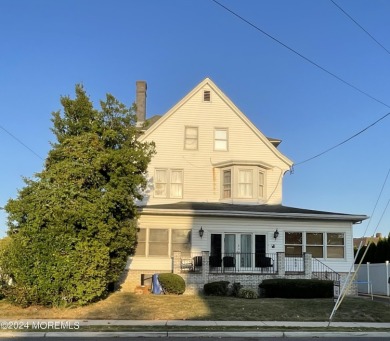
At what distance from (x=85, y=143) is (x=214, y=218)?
8.00 meters

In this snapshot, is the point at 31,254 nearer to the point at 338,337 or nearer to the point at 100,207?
the point at 100,207

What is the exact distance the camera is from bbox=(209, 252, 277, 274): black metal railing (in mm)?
21625

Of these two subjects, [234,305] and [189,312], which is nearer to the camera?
[189,312]

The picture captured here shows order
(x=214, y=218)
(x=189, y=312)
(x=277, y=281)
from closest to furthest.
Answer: (x=189, y=312) < (x=277, y=281) < (x=214, y=218)

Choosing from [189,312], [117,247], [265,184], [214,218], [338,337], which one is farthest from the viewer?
[265,184]

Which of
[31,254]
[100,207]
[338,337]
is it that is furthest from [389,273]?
[31,254]

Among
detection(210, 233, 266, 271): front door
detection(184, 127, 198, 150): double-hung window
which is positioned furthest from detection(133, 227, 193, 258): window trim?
detection(184, 127, 198, 150): double-hung window

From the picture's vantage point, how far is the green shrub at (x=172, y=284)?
1914 cm

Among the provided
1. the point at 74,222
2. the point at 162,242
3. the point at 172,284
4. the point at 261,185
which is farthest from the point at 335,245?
the point at 74,222

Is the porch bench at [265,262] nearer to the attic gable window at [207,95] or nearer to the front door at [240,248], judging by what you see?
the front door at [240,248]

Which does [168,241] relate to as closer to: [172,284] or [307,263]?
[172,284]

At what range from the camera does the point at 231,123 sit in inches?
1038

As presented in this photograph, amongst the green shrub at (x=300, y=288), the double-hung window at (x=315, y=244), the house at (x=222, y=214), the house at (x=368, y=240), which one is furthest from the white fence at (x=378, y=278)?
the green shrub at (x=300, y=288)

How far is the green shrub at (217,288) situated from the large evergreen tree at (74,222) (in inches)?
161
